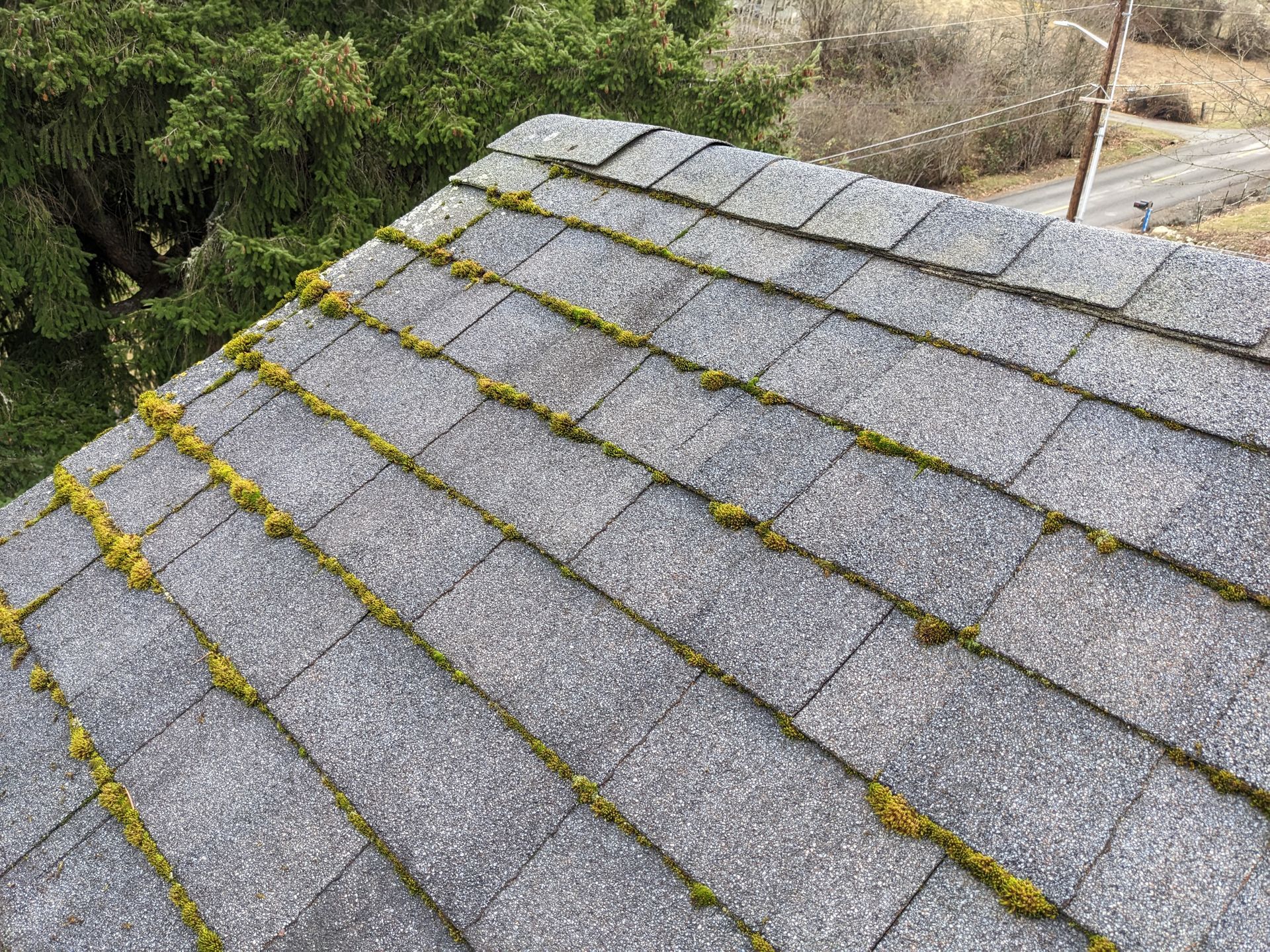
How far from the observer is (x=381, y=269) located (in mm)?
3848

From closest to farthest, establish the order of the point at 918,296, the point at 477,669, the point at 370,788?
the point at 370,788
the point at 477,669
the point at 918,296

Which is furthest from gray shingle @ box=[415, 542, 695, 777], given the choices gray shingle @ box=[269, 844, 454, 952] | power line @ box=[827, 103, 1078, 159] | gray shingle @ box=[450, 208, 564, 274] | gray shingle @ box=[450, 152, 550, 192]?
power line @ box=[827, 103, 1078, 159]

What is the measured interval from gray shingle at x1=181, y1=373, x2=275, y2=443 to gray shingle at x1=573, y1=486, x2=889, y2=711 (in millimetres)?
1757

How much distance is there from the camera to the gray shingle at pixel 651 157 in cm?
383

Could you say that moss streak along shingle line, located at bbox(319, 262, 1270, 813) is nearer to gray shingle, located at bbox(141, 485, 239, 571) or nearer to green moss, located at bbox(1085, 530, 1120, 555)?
green moss, located at bbox(1085, 530, 1120, 555)

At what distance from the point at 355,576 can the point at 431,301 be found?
1.46 metres

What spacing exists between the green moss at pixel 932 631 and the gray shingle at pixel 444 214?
114 inches

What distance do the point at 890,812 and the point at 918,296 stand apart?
1.77 meters

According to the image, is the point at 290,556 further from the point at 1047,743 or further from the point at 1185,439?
the point at 1185,439

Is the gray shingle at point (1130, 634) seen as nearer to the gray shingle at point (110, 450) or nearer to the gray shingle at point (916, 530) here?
the gray shingle at point (916, 530)

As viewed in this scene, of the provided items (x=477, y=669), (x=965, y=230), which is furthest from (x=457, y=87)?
(x=477, y=669)

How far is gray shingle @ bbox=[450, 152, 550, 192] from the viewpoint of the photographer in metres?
4.07

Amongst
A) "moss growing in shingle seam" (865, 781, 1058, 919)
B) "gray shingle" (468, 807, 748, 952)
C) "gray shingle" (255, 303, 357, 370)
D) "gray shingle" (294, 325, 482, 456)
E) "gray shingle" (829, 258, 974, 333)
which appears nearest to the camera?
"moss growing in shingle seam" (865, 781, 1058, 919)

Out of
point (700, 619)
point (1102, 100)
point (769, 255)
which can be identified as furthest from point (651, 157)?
point (1102, 100)
